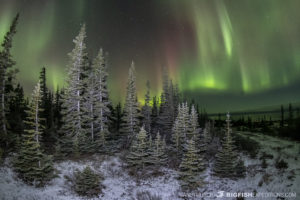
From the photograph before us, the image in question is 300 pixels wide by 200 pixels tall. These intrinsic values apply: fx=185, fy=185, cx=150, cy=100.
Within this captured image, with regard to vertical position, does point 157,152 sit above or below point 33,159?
below

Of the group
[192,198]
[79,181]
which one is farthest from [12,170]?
[192,198]

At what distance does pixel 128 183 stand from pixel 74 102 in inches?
486

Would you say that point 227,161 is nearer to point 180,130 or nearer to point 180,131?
point 180,131

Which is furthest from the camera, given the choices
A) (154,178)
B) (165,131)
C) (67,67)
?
(165,131)

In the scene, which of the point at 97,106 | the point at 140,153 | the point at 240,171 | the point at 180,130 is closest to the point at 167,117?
the point at 180,130

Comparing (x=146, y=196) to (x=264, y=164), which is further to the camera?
(x=264, y=164)

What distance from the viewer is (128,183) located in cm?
2148

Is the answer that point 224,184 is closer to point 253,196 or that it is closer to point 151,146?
point 253,196

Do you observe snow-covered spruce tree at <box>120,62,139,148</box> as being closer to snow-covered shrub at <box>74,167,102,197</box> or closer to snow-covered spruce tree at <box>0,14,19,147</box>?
snow-covered shrub at <box>74,167,102,197</box>

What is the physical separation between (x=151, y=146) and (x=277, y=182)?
15674 mm

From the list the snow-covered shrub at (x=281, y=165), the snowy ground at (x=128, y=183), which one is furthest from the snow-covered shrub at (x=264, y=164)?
the snow-covered shrub at (x=281, y=165)

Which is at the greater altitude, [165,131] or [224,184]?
[165,131]

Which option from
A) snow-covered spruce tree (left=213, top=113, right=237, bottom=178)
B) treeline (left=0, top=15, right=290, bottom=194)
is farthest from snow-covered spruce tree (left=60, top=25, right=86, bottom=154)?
snow-covered spruce tree (left=213, top=113, right=237, bottom=178)

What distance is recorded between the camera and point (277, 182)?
21.5 m
